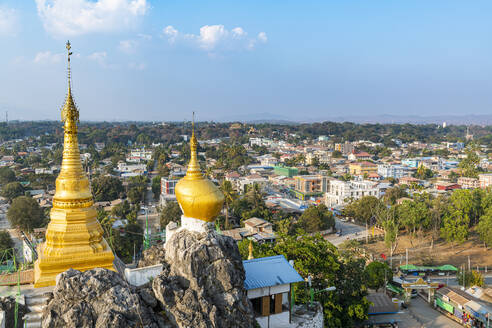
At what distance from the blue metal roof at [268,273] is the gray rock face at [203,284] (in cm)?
217

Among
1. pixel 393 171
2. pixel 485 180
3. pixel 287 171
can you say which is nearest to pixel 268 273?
pixel 485 180

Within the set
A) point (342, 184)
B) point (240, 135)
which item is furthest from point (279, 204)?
point (240, 135)

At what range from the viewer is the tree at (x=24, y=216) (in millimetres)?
36031

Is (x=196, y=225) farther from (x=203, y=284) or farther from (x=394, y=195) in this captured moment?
(x=394, y=195)

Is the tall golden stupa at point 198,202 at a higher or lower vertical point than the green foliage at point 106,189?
higher

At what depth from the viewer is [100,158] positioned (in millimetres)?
91250

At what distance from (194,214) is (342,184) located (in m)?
45.3

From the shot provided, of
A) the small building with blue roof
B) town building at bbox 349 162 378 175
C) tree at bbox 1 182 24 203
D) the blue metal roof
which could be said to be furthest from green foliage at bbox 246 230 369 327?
town building at bbox 349 162 378 175

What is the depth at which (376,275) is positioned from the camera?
25.0 meters

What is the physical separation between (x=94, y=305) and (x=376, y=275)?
789 inches

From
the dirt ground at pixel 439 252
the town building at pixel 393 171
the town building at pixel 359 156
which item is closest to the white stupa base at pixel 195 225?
the dirt ground at pixel 439 252

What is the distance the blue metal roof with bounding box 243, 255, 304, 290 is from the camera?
13.2 meters

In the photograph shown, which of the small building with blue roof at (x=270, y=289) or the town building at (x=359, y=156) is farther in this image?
the town building at (x=359, y=156)

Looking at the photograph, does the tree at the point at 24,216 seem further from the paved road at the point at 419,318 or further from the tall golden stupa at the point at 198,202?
the paved road at the point at 419,318
